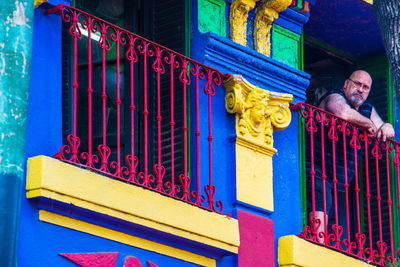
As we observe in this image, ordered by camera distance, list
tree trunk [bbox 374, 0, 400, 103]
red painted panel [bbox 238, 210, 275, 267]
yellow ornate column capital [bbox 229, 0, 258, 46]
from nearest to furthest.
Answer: tree trunk [bbox 374, 0, 400, 103] < red painted panel [bbox 238, 210, 275, 267] < yellow ornate column capital [bbox 229, 0, 258, 46]

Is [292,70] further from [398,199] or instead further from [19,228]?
[19,228]

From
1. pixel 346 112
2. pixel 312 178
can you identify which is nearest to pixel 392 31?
pixel 312 178

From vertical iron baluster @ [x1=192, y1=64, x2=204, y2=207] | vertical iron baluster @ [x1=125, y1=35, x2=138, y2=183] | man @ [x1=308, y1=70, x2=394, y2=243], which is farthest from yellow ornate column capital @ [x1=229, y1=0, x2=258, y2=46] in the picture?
man @ [x1=308, y1=70, x2=394, y2=243]

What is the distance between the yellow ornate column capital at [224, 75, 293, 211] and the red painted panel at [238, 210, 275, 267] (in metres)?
0.13

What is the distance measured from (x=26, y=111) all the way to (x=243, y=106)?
2573 mm

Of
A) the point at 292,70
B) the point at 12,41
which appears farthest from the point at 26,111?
the point at 292,70

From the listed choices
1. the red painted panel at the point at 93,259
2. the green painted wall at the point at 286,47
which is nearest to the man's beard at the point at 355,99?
the green painted wall at the point at 286,47

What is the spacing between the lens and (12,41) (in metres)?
9.32

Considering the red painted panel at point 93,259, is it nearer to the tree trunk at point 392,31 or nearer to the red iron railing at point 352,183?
the red iron railing at point 352,183

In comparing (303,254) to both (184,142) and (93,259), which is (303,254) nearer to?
(184,142)

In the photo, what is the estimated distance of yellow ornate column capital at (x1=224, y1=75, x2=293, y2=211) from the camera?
11305mm

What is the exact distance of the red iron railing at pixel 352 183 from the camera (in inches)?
462

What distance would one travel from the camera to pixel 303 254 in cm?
1136

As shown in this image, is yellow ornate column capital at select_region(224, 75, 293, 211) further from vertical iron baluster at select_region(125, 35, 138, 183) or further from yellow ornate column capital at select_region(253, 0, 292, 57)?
vertical iron baluster at select_region(125, 35, 138, 183)
